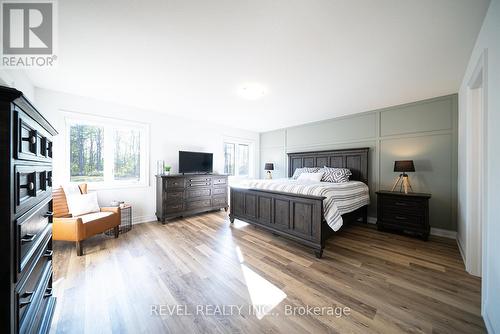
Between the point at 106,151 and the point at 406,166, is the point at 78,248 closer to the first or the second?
the point at 106,151

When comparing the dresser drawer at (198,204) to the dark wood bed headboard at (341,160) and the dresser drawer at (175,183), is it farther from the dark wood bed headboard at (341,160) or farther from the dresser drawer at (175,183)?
the dark wood bed headboard at (341,160)

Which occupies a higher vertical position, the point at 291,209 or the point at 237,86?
the point at 237,86

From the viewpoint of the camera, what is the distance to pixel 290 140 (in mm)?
5738

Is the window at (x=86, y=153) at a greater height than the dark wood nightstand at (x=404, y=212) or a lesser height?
greater

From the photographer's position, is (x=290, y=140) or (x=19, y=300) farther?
(x=290, y=140)

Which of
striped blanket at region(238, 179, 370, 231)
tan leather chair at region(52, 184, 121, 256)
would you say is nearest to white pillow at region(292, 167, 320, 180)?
striped blanket at region(238, 179, 370, 231)

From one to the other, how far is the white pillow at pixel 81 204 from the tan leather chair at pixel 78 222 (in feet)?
0.22

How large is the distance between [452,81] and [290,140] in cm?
351

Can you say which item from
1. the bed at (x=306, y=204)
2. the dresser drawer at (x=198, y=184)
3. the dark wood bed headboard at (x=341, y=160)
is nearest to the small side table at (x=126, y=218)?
the dresser drawer at (x=198, y=184)

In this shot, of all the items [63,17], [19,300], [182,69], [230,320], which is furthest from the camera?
[182,69]

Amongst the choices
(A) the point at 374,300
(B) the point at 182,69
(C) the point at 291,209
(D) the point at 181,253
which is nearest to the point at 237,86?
(B) the point at 182,69

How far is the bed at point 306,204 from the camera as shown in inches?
99.5

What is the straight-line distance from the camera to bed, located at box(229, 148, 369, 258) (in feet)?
8.29

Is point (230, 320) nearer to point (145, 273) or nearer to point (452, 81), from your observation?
point (145, 273)
